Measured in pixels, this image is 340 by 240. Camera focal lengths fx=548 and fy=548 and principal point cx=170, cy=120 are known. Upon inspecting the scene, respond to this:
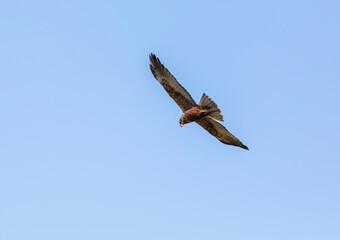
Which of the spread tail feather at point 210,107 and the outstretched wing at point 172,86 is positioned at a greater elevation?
the outstretched wing at point 172,86

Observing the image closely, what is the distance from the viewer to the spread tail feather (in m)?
15.1

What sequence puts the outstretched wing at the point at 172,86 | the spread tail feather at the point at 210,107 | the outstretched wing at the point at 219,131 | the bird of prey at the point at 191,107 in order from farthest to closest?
the outstretched wing at the point at 219,131, the outstretched wing at the point at 172,86, the bird of prey at the point at 191,107, the spread tail feather at the point at 210,107

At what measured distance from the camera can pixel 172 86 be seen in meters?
16.3

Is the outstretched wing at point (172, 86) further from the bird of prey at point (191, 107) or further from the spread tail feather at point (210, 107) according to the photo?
the spread tail feather at point (210, 107)

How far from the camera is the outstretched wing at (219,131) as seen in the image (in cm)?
1641

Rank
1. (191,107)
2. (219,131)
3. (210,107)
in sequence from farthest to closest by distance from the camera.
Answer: (219,131)
(191,107)
(210,107)

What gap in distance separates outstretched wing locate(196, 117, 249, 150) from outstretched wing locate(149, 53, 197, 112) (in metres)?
0.65

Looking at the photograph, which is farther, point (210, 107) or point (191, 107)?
point (191, 107)

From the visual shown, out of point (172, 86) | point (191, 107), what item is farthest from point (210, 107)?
point (172, 86)

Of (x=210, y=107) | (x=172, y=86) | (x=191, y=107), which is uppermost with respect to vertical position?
(x=172, y=86)

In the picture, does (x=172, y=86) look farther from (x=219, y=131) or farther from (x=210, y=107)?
(x=219, y=131)

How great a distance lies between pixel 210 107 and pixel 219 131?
1.76m

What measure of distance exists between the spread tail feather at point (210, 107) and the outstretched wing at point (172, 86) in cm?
88

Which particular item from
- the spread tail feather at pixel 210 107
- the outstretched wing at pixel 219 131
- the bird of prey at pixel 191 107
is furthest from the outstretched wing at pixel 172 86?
the spread tail feather at pixel 210 107
